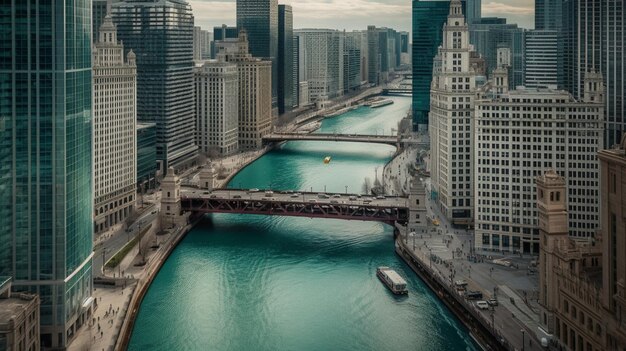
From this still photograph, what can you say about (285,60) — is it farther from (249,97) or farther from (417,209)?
(417,209)

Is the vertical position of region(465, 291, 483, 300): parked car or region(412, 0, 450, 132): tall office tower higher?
region(412, 0, 450, 132): tall office tower

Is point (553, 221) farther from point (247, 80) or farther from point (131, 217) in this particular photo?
point (247, 80)

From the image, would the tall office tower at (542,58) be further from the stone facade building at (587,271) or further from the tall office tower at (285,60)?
the stone facade building at (587,271)

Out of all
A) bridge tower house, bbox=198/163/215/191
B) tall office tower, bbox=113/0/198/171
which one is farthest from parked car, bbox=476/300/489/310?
tall office tower, bbox=113/0/198/171

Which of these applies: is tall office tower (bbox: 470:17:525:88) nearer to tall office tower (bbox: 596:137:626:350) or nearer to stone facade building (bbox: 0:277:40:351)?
tall office tower (bbox: 596:137:626:350)

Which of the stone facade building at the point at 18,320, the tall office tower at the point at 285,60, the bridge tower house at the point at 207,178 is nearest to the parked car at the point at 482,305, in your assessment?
the stone facade building at the point at 18,320

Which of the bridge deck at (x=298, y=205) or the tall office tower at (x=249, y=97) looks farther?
the tall office tower at (x=249, y=97)

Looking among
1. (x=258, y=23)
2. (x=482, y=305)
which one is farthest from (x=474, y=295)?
(x=258, y=23)
